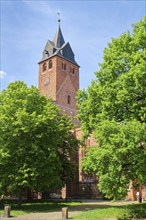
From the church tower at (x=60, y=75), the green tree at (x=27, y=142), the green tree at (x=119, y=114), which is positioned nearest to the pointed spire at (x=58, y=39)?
the church tower at (x=60, y=75)

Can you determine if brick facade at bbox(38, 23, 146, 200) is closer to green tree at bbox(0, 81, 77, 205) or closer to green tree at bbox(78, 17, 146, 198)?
green tree at bbox(0, 81, 77, 205)

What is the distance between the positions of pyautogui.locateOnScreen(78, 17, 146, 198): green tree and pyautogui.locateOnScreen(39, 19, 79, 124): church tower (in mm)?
42296

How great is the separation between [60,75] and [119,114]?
4810 cm

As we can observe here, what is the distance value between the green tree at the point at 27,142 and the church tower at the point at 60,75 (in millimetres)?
37549

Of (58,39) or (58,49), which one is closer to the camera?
(58,49)

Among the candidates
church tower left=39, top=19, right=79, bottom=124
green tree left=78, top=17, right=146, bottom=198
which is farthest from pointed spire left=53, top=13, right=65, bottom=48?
green tree left=78, top=17, right=146, bottom=198

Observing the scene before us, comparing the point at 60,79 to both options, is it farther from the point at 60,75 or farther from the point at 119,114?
the point at 119,114

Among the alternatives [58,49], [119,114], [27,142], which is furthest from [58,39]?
[119,114]

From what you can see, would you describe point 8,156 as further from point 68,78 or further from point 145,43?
point 68,78

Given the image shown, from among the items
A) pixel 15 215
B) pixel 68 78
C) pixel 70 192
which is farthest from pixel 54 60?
pixel 15 215

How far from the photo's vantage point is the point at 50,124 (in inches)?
943

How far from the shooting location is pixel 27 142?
22812 millimetres

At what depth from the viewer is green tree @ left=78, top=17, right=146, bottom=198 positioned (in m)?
15.4

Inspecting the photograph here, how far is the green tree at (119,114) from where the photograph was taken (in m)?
15.4
